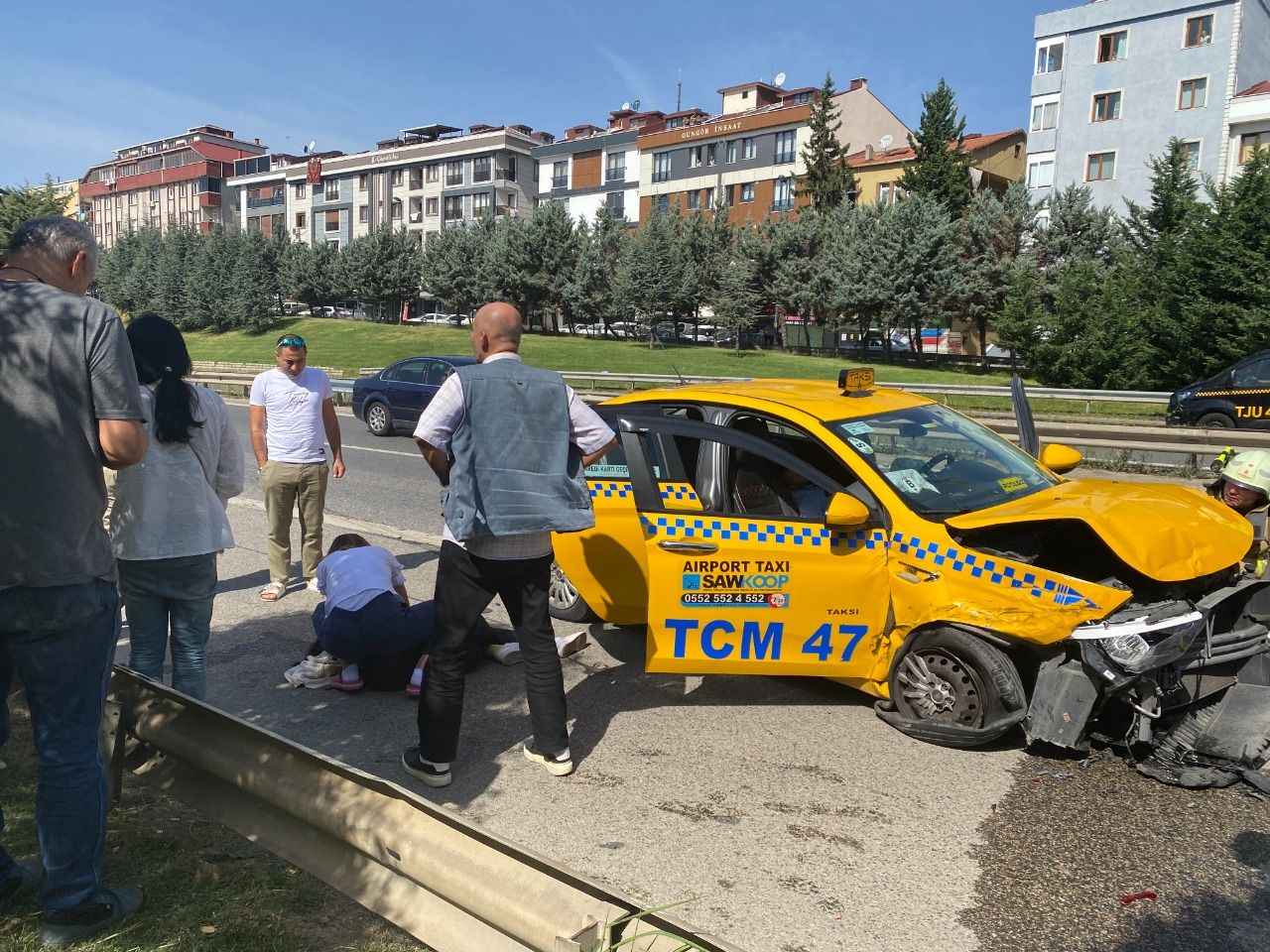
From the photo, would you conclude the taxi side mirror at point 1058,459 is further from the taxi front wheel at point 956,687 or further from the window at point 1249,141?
the window at point 1249,141

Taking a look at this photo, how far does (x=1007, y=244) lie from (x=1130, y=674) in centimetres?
4058

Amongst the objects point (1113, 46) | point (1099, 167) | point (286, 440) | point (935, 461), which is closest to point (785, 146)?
point (1113, 46)

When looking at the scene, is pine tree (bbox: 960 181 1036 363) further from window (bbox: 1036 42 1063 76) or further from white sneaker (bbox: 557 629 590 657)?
white sneaker (bbox: 557 629 590 657)

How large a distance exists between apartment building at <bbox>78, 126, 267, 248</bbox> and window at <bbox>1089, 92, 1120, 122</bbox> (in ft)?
282

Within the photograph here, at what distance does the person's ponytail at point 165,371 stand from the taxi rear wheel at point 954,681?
337 centimetres

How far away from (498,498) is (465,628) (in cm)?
56

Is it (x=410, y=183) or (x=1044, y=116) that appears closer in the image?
(x=1044, y=116)

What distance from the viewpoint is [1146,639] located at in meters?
3.90

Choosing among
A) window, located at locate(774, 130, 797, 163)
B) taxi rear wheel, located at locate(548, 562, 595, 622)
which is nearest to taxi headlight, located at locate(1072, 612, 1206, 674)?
taxi rear wheel, located at locate(548, 562, 595, 622)

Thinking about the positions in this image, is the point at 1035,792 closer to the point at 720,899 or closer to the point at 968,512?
the point at 968,512

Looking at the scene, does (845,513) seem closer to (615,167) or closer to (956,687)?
(956,687)

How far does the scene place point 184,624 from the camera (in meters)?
3.98

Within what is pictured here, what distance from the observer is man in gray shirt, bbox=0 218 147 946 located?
2.52 m

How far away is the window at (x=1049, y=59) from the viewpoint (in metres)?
48.8
